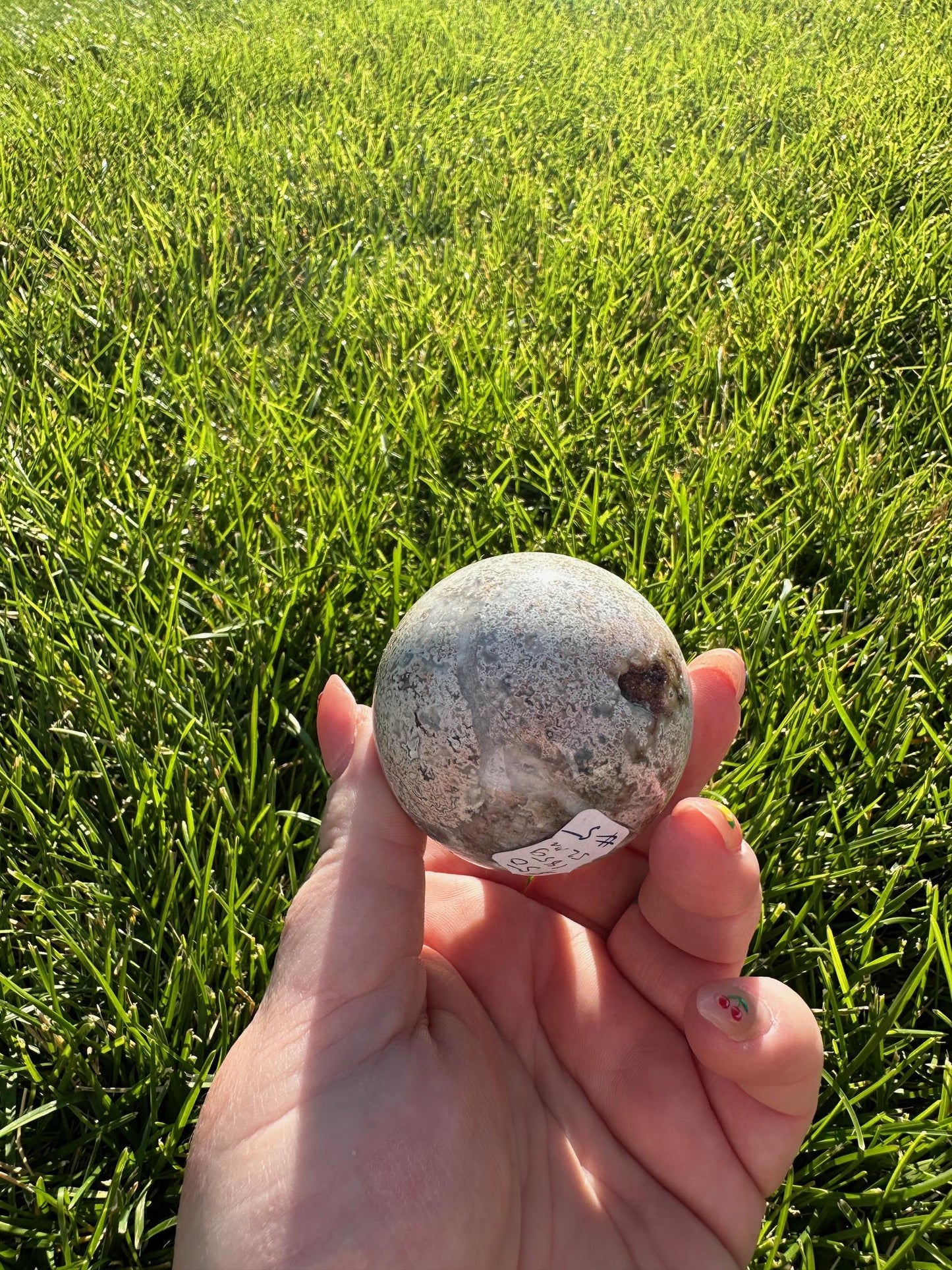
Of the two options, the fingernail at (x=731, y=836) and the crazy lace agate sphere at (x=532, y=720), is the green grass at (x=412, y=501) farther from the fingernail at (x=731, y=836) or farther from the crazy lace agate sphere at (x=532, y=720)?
the crazy lace agate sphere at (x=532, y=720)

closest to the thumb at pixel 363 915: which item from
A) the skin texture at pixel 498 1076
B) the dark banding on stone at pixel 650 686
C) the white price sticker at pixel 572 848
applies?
the skin texture at pixel 498 1076

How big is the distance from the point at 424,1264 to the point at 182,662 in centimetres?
118

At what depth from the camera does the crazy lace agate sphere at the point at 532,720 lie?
4.52 feet

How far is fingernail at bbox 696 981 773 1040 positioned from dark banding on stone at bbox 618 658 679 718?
370 millimetres

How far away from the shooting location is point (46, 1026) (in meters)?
1.62

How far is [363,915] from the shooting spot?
1.45m

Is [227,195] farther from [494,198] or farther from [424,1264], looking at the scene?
[424,1264]

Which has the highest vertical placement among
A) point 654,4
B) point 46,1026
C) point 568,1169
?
point 654,4

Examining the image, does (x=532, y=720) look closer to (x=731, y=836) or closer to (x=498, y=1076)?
(x=731, y=836)

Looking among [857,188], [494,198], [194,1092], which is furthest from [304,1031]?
[857,188]

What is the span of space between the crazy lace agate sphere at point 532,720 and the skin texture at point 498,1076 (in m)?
0.12

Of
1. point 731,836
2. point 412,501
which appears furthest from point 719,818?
point 412,501

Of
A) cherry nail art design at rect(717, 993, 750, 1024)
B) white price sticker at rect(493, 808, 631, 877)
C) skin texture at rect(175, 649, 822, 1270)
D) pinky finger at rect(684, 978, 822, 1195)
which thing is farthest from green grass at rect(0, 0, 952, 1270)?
white price sticker at rect(493, 808, 631, 877)

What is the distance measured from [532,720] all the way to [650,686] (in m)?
0.19
